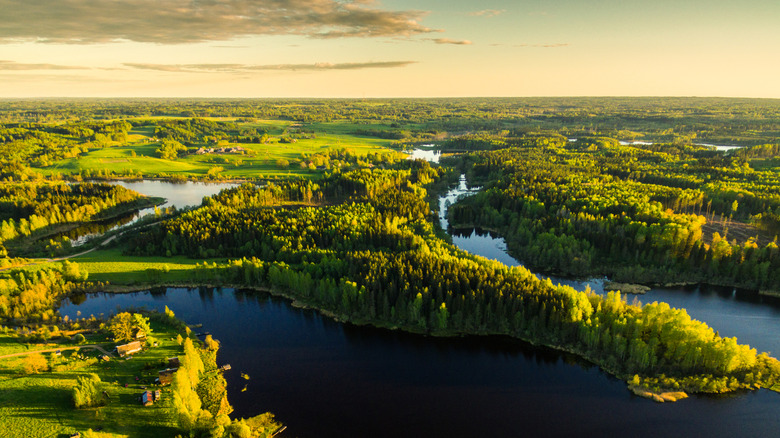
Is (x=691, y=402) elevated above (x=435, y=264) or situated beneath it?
situated beneath

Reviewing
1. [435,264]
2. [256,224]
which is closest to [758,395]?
[435,264]

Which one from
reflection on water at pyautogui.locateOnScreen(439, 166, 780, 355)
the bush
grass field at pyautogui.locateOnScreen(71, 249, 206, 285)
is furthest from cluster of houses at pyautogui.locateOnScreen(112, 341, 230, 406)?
reflection on water at pyautogui.locateOnScreen(439, 166, 780, 355)

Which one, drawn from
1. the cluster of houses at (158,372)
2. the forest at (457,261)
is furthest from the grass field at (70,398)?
the forest at (457,261)

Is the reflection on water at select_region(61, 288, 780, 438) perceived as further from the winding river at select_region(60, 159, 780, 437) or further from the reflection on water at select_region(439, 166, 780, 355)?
the reflection on water at select_region(439, 166, 780, 355)

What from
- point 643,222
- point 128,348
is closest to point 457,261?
point 643,222

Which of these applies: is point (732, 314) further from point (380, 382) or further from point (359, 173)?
point (359, 173)

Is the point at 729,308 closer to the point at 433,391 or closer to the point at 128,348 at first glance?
the point at 433,391
